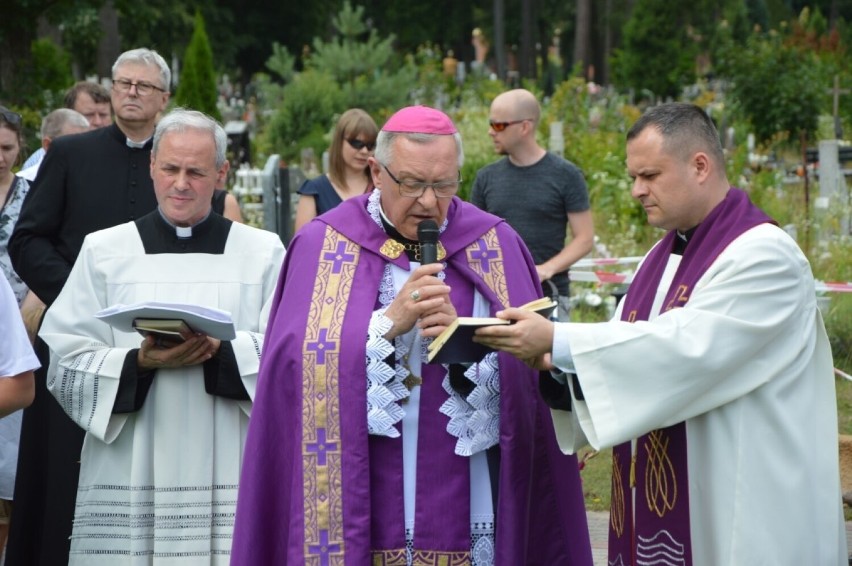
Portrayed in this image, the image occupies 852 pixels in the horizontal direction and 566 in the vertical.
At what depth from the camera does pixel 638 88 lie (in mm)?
37969

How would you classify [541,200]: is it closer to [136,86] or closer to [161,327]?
[136,86]

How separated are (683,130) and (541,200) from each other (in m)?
4.02

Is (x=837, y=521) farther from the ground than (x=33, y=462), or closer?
closer

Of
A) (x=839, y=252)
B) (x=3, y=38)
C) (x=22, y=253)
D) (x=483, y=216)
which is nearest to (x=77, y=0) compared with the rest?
(x=3, y=38)

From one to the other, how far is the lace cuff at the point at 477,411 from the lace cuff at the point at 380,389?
151mm

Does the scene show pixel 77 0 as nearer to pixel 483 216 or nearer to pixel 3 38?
pixel 3 38

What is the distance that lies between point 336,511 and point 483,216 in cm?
103

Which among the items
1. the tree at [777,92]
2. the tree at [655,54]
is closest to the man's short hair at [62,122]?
the tree at [777,92]

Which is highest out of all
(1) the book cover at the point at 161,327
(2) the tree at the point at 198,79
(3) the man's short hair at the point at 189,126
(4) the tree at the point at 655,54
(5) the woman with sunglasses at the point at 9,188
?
(4) the tree at the point at 655,54

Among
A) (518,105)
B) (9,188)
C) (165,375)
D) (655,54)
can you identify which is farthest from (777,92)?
(165,375)

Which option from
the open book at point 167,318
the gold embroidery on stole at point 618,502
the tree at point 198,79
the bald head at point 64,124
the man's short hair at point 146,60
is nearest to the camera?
the open book at point 167,318

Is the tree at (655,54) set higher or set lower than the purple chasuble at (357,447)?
higher

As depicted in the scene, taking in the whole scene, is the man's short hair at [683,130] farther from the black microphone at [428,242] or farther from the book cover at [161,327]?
the book cover at [161,327]

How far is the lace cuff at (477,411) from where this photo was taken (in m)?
4.06
